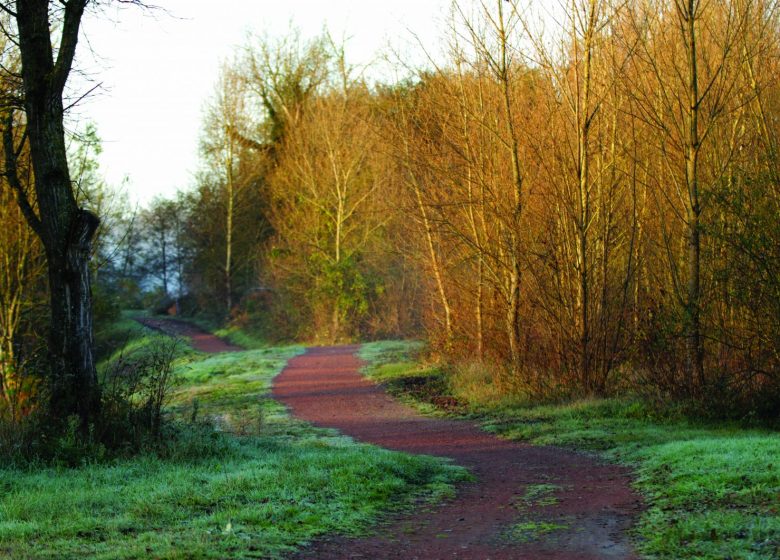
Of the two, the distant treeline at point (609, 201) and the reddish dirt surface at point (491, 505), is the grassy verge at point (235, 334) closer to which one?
the distant treeline at point (609, 201)

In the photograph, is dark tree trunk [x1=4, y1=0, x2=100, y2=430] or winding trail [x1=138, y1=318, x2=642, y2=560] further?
dark tree trunk [x1=4, y1=0, x2=100, y2=430]

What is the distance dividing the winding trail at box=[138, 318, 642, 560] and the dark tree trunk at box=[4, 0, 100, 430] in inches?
186

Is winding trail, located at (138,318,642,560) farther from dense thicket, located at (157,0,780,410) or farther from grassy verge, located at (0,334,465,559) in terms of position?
dense thicket, located at (157,0,780,410)

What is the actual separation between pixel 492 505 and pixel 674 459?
241 centimetres

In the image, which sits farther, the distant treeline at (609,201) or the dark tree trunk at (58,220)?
the distant treeline at (609,201)

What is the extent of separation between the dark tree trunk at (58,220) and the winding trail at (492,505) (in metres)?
4.72

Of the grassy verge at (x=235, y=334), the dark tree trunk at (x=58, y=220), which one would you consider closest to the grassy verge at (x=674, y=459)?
the dark tree trunk at (x=58, y=220)

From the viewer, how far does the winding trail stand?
6680 millimetres

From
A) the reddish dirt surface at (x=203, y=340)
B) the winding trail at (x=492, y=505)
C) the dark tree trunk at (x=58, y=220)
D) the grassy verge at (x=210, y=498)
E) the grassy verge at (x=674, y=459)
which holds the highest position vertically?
the dark tree trunk at (x=58, y=220)

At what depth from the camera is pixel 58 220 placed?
414 inches

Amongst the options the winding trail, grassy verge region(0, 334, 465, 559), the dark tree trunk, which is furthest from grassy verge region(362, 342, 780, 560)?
the dark tree trunk

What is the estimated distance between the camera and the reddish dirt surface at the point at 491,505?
21.9 ft

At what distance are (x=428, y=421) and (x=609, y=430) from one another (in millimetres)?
4043

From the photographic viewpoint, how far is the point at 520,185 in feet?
54.1
